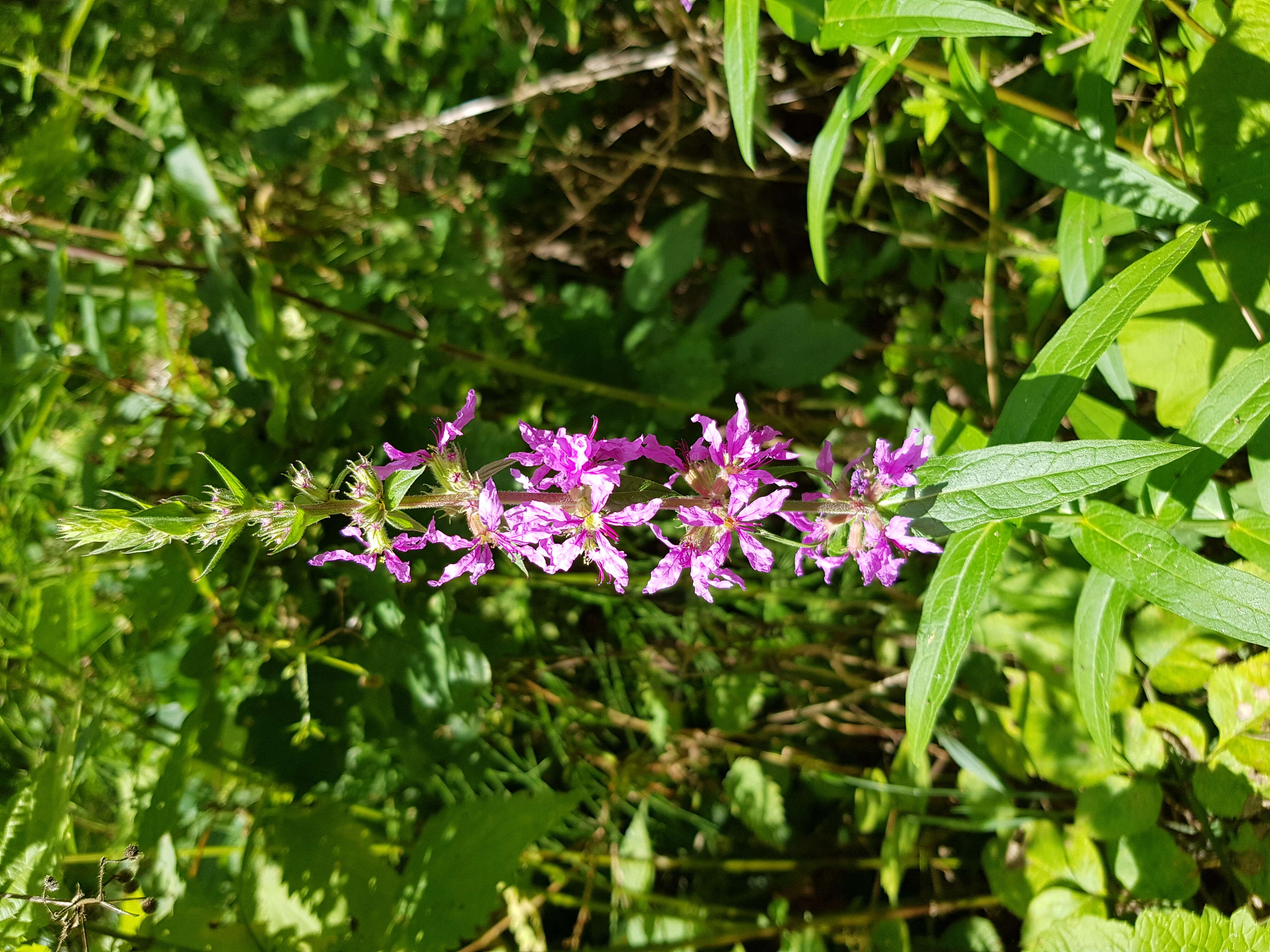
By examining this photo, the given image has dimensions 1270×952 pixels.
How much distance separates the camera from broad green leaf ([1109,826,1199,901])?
9.76ft

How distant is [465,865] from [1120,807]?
2.53 m

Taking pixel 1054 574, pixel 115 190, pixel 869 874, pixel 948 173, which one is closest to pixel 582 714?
pixel 869 874

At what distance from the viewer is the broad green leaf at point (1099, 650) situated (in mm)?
2326

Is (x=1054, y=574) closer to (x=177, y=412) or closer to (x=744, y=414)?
(x=744, y=414)

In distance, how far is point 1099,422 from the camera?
2637mm

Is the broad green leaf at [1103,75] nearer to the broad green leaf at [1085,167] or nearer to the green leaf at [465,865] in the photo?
the broad green leaf at [1085,167]

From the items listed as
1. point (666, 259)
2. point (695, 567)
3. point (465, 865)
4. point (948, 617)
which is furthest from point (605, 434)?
point (948, 617)

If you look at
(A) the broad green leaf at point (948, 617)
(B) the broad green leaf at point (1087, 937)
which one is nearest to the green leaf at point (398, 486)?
(A) the broad green leaf at point (948, 617)

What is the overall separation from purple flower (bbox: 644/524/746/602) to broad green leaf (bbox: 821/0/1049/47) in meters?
1.48

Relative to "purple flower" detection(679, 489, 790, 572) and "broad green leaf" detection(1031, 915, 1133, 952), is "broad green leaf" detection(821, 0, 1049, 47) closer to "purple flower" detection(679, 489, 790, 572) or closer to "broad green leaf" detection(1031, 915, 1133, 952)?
"purple flower" detection(679, 489, 790, 572)

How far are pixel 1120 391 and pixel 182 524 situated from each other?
9.20ft

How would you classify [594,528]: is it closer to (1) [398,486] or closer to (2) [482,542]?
(2) [482,542]

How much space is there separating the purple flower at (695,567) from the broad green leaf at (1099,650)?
102 centimetres

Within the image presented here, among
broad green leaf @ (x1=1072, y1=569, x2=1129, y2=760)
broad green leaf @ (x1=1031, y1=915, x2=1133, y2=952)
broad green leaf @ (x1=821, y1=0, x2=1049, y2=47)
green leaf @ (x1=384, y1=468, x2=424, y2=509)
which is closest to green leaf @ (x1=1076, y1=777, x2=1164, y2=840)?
broad green leaf @ (x1=1031, y1=915, x2=1133, y2=952)
